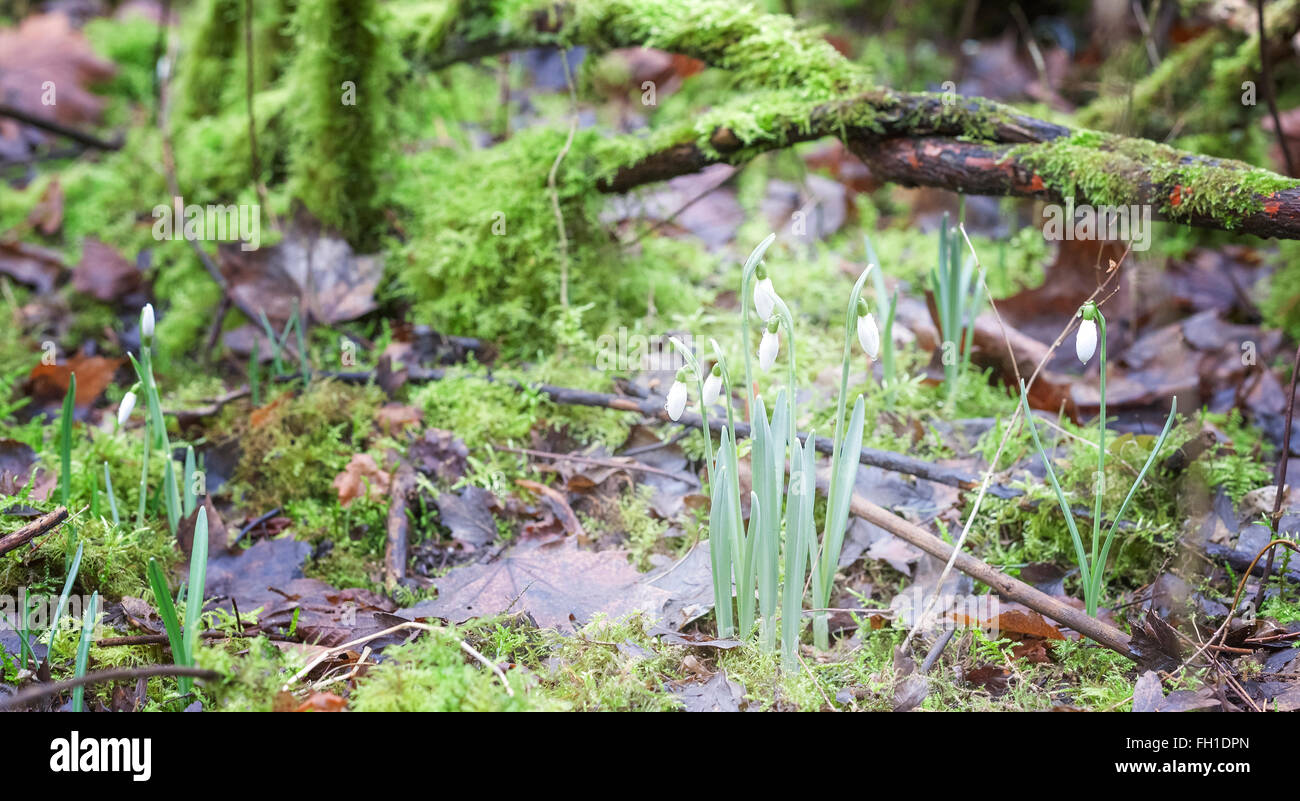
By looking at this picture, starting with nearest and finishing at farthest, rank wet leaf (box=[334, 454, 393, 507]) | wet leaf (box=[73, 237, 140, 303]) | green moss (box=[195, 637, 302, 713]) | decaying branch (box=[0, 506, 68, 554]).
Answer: green moss (box=[195, 637, 302, 713]), decaying branch (box=[0, 506, 68, 554]), wet leaf (box=[334, 454, 393, 507]), wet leaf (box=[73, 237, 140, 303])

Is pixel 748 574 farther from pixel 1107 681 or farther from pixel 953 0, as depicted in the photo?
pixel 953 0

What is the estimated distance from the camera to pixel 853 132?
8.82 feet

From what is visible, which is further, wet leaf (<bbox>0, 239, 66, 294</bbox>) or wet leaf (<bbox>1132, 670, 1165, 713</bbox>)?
wet leaf (<bbox>0, 239, 66, 294</bbox>)

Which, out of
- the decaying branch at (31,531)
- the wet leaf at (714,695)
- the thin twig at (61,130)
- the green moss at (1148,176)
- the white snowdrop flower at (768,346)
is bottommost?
the wet leaf at (714,695)

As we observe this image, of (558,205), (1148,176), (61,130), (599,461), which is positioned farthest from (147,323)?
(61,130)

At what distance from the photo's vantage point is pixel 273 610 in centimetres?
200

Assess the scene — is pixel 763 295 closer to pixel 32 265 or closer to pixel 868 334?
pixel 868 334

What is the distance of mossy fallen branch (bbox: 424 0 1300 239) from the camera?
7.20ft

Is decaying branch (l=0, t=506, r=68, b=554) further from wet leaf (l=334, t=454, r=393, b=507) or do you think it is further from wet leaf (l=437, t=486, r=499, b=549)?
wet leaf (l=437, t=486, r=499, b=549)

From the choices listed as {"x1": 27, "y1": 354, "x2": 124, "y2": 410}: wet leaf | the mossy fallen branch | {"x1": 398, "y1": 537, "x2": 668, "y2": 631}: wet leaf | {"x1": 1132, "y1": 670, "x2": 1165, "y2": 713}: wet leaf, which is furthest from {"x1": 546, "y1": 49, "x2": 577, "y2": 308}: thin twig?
{"x1": 1132, "y1": 670, "x2": 1165, "y2": 713}: wet leaf

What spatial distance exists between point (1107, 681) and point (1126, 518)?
1.91ft

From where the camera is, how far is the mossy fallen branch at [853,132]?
7.20 feet

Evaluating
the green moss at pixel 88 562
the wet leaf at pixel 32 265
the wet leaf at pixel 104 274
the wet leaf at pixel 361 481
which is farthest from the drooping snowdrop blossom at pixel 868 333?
the wet leaf at pixel 32 265

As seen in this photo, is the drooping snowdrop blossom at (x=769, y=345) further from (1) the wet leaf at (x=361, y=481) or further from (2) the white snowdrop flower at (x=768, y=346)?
(1) the wet leaf at (x=361, y=481)
